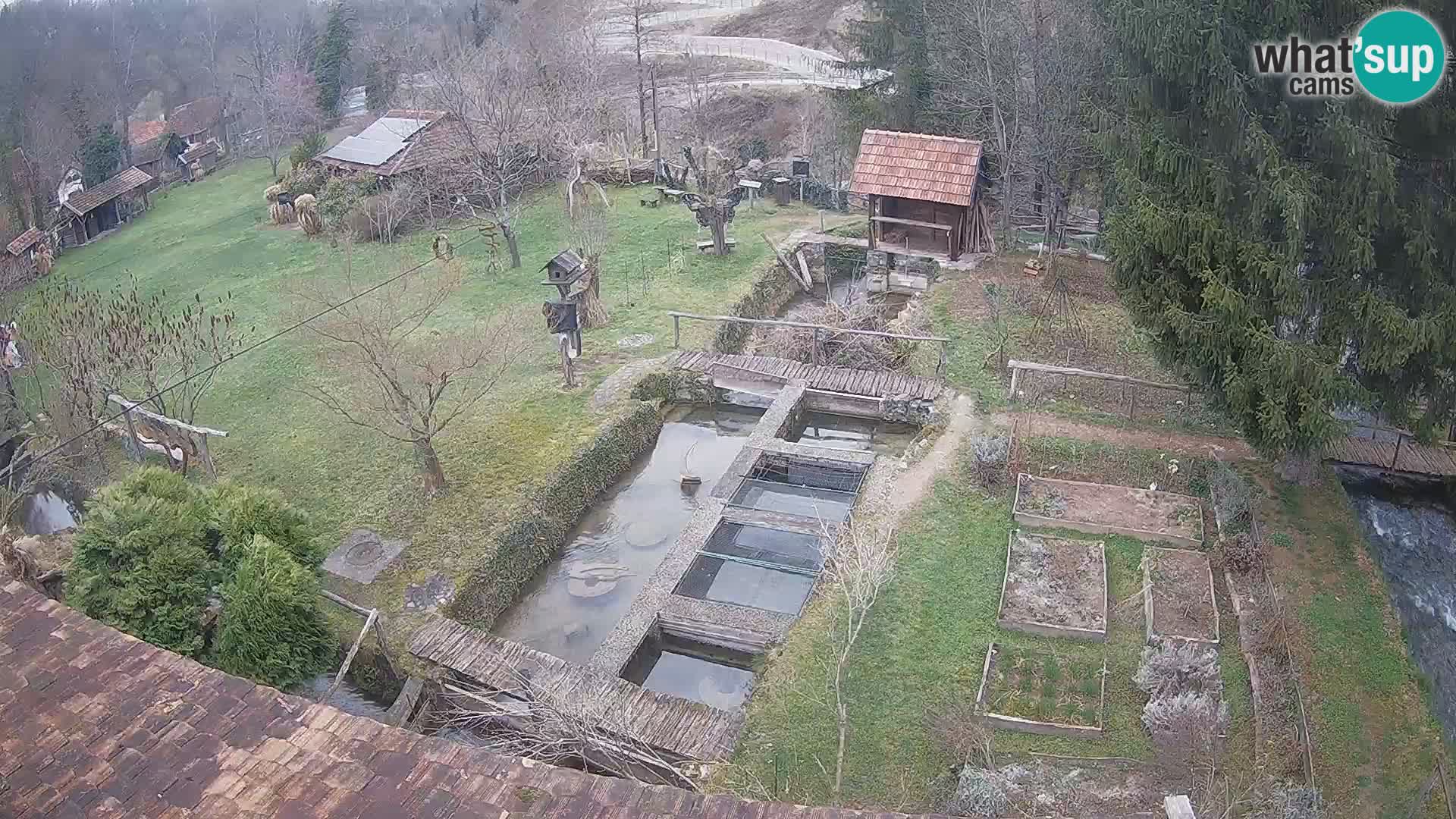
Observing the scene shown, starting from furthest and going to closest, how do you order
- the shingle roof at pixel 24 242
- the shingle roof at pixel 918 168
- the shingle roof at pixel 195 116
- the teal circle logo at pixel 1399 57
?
the shingle roof at pixel 195 116, the shingle roof at pixel 24 242, the shingle roof at pixel 918 168, the teal circle logo at pixel 1399 57

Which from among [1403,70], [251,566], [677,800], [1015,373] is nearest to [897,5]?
[1015,373]

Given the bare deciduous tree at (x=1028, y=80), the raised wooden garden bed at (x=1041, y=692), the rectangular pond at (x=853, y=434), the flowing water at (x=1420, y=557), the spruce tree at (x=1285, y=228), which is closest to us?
the raised wooden garden bed at (x=1041, y=692)

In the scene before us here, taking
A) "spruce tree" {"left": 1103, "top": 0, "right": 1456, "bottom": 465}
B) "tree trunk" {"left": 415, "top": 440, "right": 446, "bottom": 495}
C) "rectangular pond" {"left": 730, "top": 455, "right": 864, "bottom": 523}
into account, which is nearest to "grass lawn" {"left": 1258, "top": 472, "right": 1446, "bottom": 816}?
"spruce tree" {"left": 1103, "top": 0, "right": 1456, "bottom": 465}

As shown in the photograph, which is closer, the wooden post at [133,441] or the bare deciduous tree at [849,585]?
the bare deciduous tree at [849,585]

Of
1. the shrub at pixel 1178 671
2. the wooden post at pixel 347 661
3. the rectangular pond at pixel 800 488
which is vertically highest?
the wooden post at pixel 347 661

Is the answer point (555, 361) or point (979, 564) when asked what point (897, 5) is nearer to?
point (555, 361)

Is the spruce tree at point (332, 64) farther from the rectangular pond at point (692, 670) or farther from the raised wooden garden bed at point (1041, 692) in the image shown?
the raised wooden garden bed at point (1041, 692)

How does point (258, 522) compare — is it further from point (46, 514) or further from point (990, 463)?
point (990, 463)

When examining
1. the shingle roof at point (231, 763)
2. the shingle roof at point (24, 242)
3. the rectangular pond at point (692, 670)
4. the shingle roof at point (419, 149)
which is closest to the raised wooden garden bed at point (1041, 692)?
the rectangular pond at point (692, 670)
